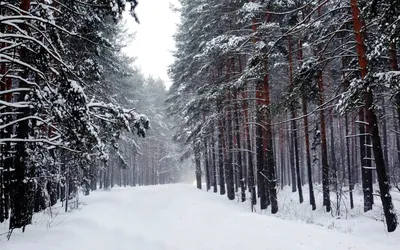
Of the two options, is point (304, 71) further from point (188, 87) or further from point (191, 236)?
point (188, 87)

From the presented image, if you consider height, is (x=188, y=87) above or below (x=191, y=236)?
above

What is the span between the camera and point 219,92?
15.0 m

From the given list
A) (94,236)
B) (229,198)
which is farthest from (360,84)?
(229,198)

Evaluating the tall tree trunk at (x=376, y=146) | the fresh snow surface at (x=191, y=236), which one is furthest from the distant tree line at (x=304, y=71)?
the fresh snow surface at (x=191, y=236)

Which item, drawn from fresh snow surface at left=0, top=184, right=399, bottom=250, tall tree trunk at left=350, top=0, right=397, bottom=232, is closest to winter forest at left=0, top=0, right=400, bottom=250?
tall tree trunk at left=350, top=0, right=397, bottom=232

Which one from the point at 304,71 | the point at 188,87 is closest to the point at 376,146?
the point at 304,71

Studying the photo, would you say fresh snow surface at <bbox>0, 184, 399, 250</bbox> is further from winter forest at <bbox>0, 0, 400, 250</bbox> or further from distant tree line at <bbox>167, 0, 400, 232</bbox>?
distant tree line at <bbox>167, 0, 400, 232</bbox>

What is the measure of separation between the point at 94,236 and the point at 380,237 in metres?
8.26

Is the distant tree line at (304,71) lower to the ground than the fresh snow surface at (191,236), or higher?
higher

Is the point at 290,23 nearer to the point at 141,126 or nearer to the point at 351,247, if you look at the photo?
the point at 141,126

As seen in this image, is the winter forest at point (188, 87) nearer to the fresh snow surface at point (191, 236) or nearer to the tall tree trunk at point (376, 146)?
the tall tree trunk at point (376, 146)

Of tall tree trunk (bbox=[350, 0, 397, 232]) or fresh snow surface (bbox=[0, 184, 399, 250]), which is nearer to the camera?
fresh snow surface (bbox=[0, 184, 399, 250])

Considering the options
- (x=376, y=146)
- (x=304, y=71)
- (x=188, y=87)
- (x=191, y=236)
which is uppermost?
(x=188, y=87)

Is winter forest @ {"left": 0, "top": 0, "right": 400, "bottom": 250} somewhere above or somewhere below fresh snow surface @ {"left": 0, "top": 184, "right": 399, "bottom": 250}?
above
